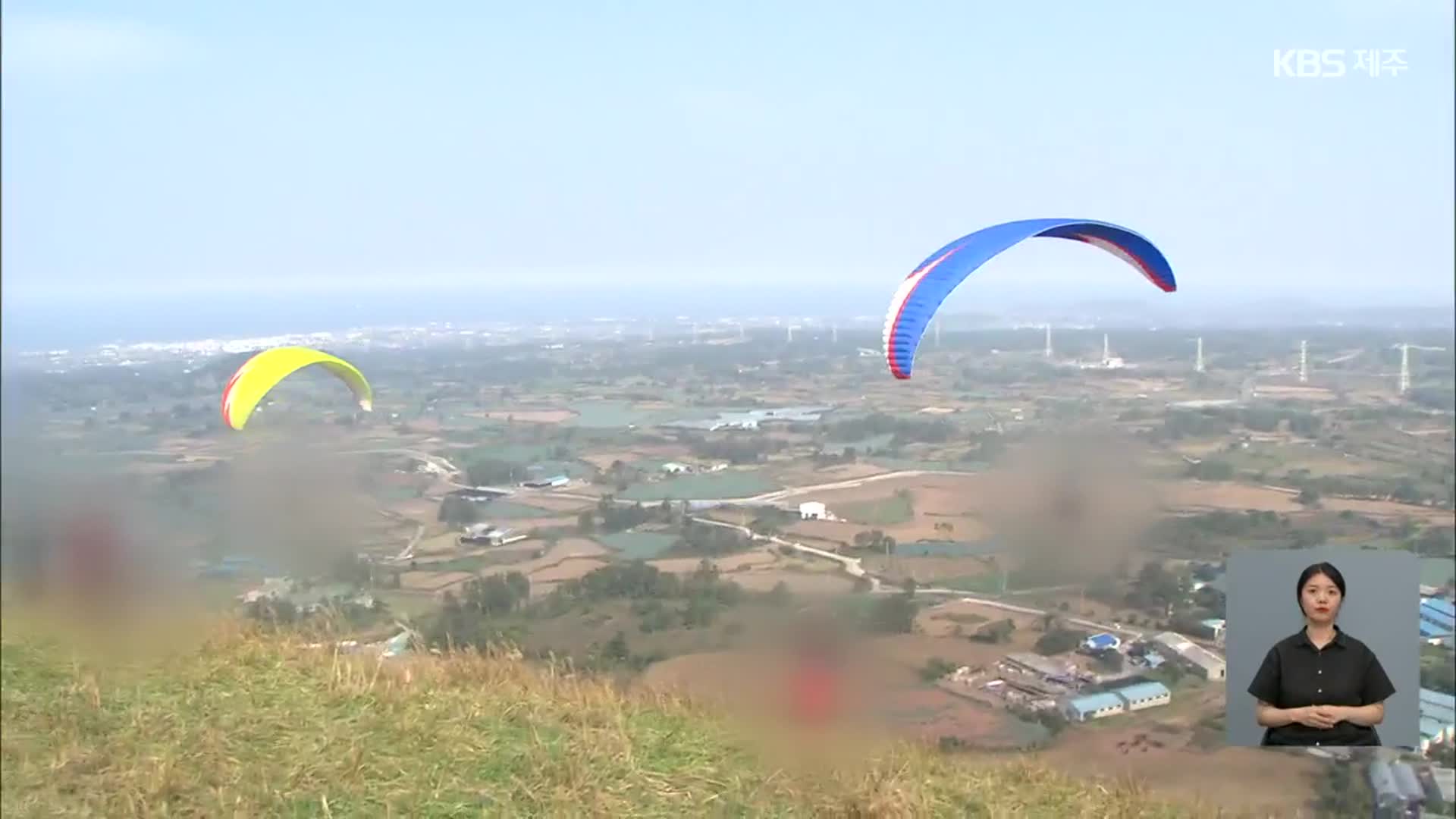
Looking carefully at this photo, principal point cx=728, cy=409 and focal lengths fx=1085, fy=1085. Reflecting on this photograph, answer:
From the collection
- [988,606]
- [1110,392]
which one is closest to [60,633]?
[988,606]

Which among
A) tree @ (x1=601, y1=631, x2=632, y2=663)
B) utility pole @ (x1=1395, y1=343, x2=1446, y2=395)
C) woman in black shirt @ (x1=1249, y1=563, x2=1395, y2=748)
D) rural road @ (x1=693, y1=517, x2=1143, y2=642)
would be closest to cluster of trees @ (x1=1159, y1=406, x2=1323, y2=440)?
utility pole @ (x1=1395, y1=343, x2=1446, y2=395)

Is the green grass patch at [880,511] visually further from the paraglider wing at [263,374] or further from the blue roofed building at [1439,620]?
the paraglider wing at [263,374]

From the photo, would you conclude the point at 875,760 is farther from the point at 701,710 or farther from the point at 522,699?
the point at 522,699

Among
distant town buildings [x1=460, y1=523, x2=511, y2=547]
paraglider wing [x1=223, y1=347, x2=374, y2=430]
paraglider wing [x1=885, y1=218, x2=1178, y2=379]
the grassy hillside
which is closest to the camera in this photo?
paraglider wing [x1=885, y1=218, x2=1178, y2=379]

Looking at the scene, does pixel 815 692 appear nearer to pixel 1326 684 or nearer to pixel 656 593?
pixel 656 593

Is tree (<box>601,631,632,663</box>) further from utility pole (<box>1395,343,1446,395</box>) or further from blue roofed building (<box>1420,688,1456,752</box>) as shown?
utility pole (<box>1395,343,1446,395</box>)

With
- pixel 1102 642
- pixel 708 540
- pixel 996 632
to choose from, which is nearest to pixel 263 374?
pixel 708 540

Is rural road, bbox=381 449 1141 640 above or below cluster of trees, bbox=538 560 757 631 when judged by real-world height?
above

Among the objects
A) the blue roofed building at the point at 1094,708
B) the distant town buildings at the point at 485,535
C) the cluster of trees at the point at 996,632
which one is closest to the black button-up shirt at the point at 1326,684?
the blue roofed building at the point at 1094,708
